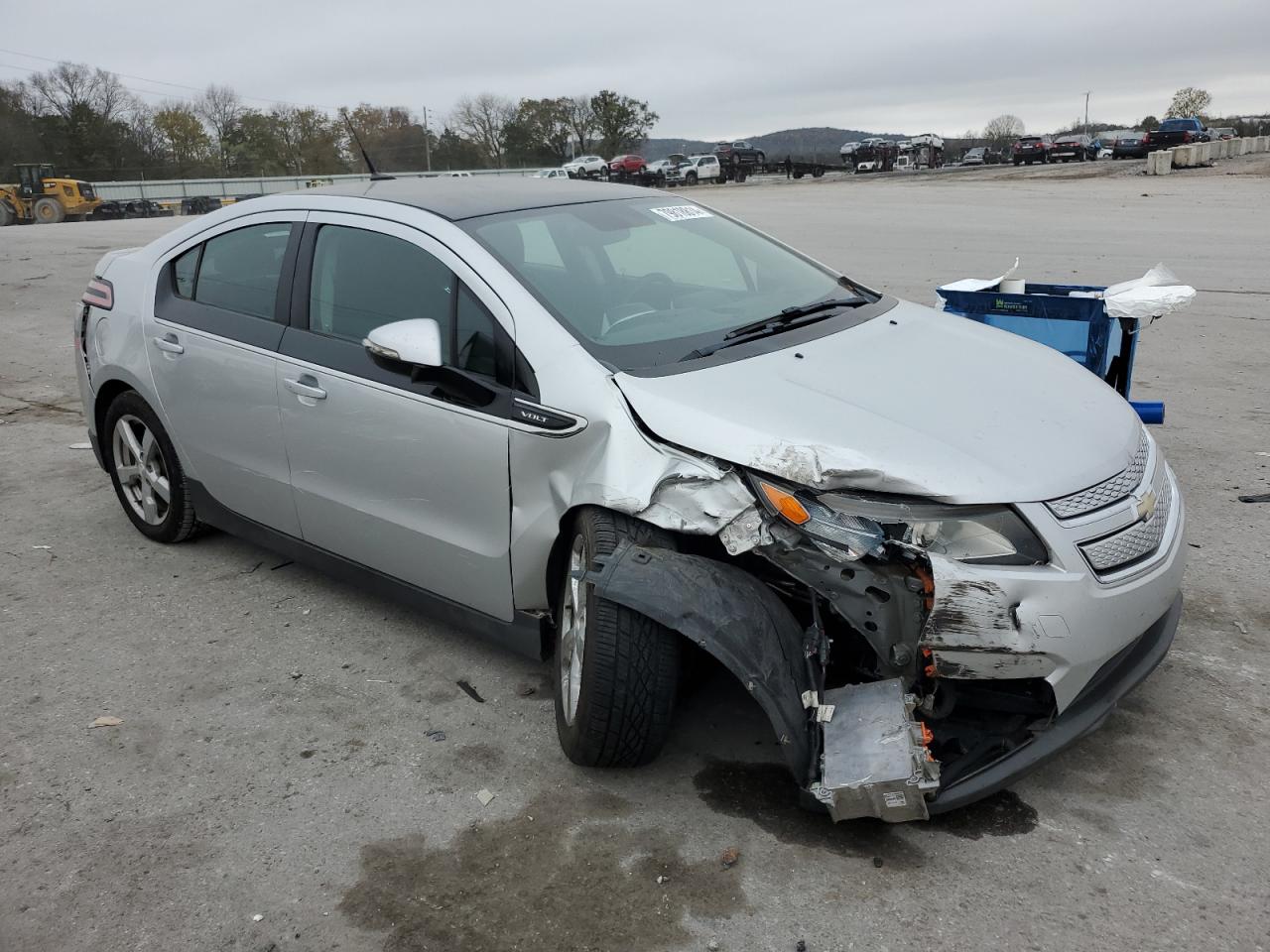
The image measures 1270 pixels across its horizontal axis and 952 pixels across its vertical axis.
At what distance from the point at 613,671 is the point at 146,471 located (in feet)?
10.3

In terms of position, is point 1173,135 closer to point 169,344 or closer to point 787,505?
point 169,344

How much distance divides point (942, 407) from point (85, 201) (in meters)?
44.4

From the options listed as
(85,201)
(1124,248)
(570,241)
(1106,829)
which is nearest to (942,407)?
(1106,829)

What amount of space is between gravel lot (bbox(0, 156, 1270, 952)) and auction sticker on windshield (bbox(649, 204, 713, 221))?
161cm

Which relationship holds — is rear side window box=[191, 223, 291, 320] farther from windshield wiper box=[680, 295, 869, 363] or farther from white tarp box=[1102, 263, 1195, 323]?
white tarp box=[1102, 263, 1195, 323]

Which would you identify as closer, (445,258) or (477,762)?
(477,762)

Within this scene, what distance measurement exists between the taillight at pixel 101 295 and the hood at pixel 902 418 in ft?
10.0

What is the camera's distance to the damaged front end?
8.75ft

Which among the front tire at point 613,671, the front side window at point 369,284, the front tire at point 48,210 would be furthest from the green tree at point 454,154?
the front tire at point 613,671

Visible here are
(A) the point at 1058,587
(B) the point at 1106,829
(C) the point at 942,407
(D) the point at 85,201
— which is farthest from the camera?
(D) the point at 85,201

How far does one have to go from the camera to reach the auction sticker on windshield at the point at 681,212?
4.29m

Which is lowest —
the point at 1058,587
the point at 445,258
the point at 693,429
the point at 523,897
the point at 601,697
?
the point at 523,897

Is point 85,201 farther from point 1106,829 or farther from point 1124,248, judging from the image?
point 1106,829

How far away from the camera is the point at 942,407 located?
3.04 m
